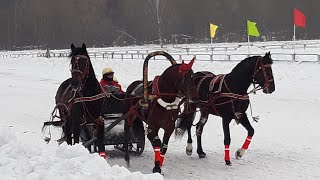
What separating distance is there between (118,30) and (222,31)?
56.4ft

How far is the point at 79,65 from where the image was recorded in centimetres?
794

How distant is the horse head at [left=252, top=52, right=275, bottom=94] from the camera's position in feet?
29.7

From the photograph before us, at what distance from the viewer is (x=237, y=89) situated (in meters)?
9.22

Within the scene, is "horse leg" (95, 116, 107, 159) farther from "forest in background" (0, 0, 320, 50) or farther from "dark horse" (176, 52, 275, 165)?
"forest in background" (0, 0, 320, 50)

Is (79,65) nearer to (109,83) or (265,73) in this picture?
(109,83)

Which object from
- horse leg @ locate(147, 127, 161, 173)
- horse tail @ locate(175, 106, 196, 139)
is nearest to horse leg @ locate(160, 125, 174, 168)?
horse leg @ locate(147, 127, 161, 173)

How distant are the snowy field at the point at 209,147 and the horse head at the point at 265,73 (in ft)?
5.34

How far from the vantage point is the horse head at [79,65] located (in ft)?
25.8

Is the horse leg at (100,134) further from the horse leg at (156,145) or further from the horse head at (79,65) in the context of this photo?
the horse leg at (156,145)

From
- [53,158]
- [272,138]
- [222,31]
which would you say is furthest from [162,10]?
[53,158]

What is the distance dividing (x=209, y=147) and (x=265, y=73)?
275 cm

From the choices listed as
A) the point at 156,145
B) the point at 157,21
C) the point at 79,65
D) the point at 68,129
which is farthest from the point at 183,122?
the point at 157,21

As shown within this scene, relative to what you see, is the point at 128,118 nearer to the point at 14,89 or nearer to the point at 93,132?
the point at 93,132

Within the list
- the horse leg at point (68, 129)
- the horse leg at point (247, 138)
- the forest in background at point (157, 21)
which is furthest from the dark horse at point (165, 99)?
the forest in background at point (157, 21)
